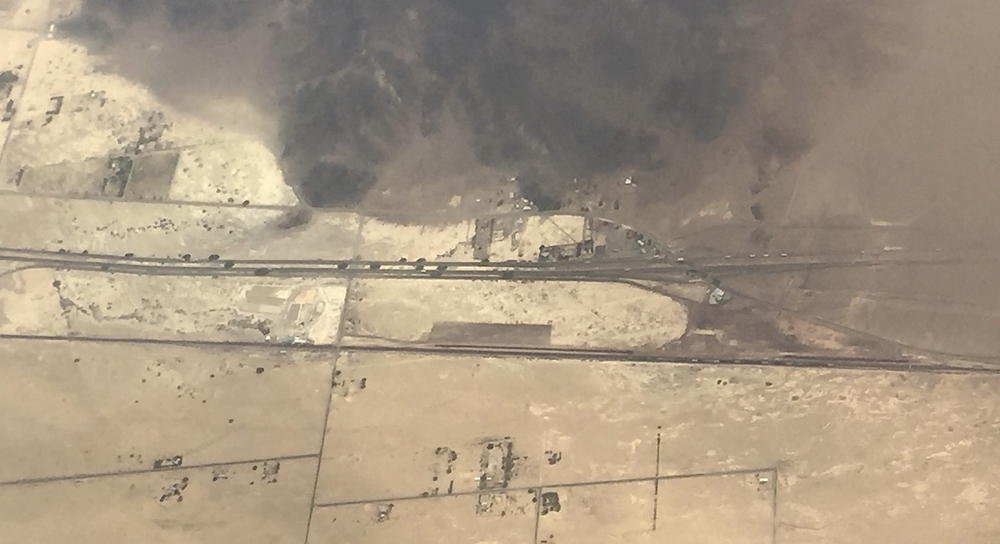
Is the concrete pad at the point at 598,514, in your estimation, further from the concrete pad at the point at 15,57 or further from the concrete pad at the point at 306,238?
the concrete pad at the point at 15,57

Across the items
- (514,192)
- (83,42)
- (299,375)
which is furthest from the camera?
(83,42)

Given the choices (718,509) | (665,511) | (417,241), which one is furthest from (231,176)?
(718,509)

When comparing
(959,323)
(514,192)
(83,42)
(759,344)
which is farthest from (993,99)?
(83,42)

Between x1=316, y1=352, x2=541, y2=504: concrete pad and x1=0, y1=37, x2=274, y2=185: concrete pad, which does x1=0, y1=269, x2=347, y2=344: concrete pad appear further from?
x1=0, y1=37, x2=274, y2=185: concrete pad

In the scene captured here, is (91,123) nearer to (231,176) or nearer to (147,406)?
(231,176)

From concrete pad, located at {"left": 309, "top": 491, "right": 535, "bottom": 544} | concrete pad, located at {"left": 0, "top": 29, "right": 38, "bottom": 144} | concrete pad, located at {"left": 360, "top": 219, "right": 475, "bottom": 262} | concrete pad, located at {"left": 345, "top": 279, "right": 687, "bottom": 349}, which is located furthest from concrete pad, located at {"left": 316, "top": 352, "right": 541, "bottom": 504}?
concrete pad, located at {"left": 0, "top": 29, "right": 38, "bottom": 144}

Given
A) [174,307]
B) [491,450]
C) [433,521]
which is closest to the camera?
[433,521]

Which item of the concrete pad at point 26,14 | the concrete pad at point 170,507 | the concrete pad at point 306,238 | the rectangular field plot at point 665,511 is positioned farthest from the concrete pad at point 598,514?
the concrete pad at point 26,14

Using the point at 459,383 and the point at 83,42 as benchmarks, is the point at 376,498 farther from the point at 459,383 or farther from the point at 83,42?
the point at 83,42
